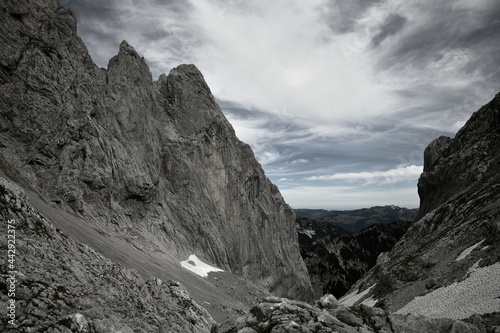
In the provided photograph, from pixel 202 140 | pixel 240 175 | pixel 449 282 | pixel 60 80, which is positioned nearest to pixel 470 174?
pixel 449 282

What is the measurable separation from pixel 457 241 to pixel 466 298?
77.6 feet

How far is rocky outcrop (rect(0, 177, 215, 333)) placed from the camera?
15.4m

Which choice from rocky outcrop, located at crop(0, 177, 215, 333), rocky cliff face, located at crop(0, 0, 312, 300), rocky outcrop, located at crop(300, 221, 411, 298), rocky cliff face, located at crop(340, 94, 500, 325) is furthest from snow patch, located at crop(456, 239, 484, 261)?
rocky outcrop, located at crop(300, 221, 411, 298)

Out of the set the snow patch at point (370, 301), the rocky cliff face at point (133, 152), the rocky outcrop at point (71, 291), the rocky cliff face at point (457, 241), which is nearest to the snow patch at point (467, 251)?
the rocky cliff face at point (457, 241)

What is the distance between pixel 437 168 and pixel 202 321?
7919 centimetres

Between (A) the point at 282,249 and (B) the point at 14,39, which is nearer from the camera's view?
(B) the point at 14,39

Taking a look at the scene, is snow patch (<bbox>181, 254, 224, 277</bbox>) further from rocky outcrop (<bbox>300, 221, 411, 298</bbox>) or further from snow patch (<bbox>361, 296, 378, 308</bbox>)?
rocky outcrop (<bbox>300, 221, 411, 298</bbox>)

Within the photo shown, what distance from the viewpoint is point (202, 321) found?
99.9 ft

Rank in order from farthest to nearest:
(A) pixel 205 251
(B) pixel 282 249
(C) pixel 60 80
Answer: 1. (B) pixel 282 249
2. (A) pixel 205 251
3. (C) pixel 60 80

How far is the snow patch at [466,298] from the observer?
71.7 ft

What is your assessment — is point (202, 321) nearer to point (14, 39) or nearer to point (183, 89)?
point (14, 39)

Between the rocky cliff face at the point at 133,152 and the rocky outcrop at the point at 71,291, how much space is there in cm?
2557

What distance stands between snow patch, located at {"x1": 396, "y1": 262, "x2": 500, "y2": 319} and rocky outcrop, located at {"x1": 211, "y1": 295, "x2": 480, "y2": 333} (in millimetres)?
7263

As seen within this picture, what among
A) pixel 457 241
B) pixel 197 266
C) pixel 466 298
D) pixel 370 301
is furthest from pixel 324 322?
pixel 197 266
